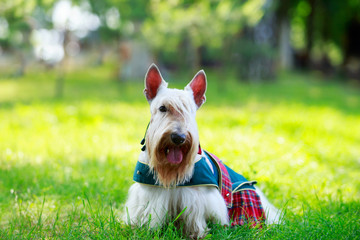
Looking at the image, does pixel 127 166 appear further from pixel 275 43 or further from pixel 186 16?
pixel 275 43

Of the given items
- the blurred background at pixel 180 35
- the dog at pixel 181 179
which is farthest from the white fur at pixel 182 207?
the blurred background at pixel 180 35

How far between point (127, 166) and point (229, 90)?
401 inches

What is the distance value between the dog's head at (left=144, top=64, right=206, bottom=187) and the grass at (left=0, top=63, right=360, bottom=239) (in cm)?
53

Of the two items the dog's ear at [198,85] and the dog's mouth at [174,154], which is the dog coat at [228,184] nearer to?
the dog's mouth at [174,154]

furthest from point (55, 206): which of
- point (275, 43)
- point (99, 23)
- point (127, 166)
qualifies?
point (275, 43)

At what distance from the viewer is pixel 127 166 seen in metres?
4.98

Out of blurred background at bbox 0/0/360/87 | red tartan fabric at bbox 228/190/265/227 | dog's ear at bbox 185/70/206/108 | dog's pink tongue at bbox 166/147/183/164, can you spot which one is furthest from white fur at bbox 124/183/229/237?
blurred background at bbox 0/0/360/87

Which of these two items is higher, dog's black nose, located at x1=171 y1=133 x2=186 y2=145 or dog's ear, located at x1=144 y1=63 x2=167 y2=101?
dog's ear, located at x1=144 y1=63 x2=167 y2=101

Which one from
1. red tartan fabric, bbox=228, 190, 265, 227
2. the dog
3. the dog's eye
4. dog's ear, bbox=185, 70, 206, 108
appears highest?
dog's ear, bbox=185, 70, 206, 108

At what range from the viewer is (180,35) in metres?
12.7

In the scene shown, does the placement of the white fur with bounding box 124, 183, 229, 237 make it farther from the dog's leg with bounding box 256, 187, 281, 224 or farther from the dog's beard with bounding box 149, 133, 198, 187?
the dog's leg with bounding box 256, 187, 281, 224

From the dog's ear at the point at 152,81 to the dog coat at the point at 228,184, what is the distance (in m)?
0.65

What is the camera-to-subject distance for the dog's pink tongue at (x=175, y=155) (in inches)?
112

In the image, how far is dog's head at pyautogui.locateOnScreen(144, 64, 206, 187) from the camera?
9.07ft
